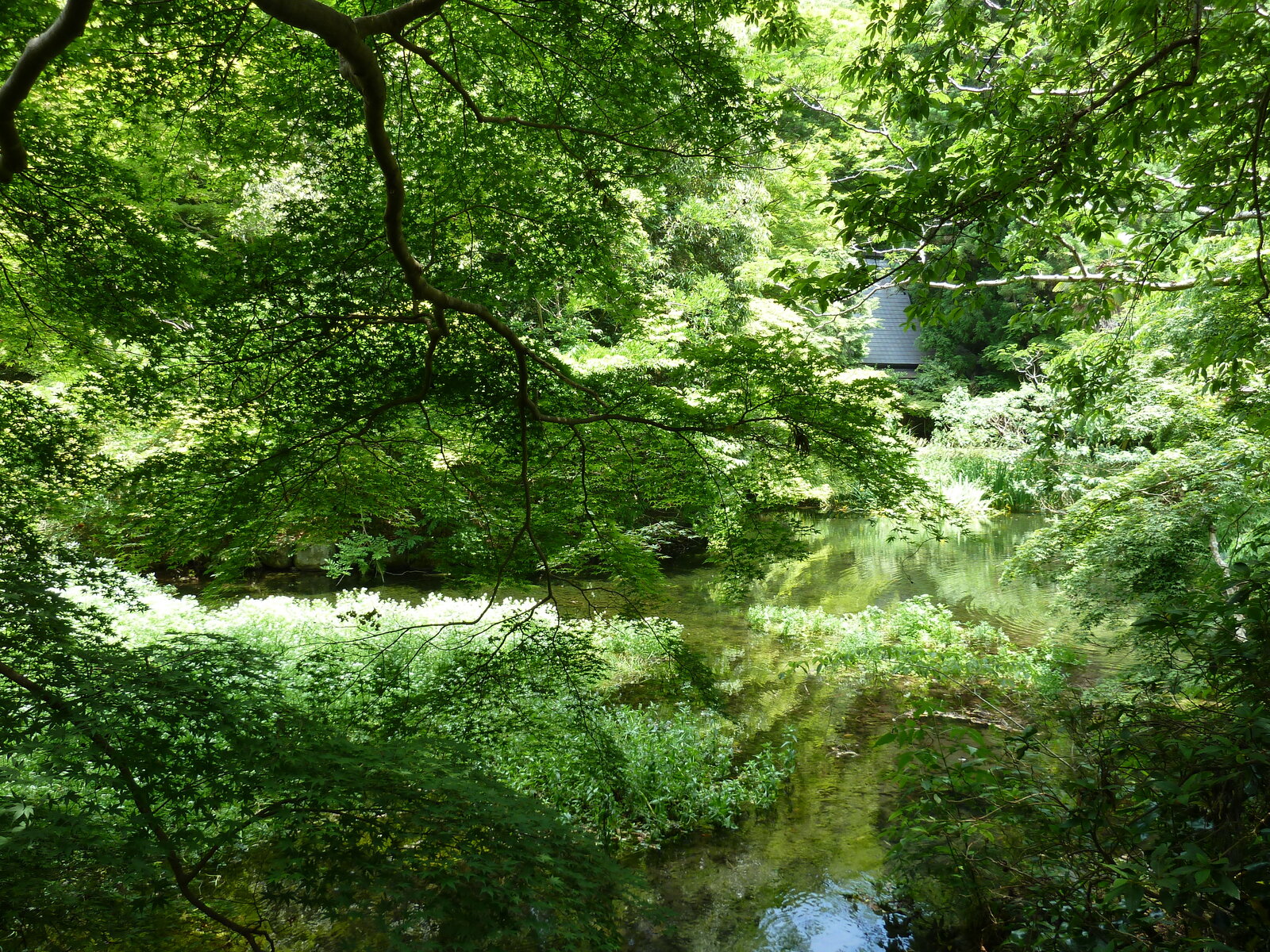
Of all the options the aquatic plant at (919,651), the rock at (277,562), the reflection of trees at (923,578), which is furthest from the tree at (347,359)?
the rock at (277,562)

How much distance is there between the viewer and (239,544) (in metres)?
3.56

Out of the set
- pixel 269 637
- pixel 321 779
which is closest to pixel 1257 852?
pixel 321 779

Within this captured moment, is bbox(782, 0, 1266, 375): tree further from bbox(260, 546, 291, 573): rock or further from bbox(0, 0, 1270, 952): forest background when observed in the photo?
bbox(260, 546, 291, 573): rock

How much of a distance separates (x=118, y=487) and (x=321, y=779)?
210cm

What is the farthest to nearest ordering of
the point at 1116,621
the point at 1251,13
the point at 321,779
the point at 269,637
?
the point at 269,637 < the point at 1116,621 < the point at 1251,13 < the point at 321,779

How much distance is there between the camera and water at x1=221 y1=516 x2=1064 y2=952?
378 cm

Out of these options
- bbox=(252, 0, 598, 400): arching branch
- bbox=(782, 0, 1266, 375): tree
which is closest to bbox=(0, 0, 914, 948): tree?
bbox=(252, 0, 598, 400): arching branch

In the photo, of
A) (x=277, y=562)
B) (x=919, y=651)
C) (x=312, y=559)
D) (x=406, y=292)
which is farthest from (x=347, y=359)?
(x=312, y=559)

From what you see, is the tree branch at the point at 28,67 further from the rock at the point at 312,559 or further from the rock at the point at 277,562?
the rock at the point at 312,559

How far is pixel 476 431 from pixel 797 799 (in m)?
3.52

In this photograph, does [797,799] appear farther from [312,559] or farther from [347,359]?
[312,559]

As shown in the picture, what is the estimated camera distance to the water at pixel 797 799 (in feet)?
12.4

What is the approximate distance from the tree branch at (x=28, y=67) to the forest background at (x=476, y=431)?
14 mm

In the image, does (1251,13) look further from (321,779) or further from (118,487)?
(118,487)
